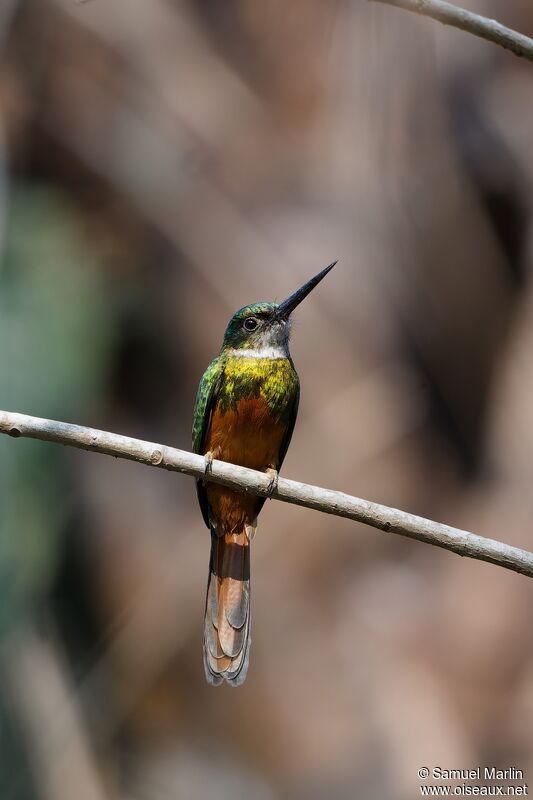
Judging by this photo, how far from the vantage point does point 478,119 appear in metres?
5.41

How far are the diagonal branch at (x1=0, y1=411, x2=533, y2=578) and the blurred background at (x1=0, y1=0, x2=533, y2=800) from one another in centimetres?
238

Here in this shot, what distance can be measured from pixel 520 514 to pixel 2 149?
361 cm

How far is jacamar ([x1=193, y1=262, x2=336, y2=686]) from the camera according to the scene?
278 cm

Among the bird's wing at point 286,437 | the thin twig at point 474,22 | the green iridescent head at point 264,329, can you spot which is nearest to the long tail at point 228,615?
the bird's wing at point 286,437

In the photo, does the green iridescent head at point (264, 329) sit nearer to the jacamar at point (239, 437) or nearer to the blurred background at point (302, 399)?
the jacamar at point (239, 437)

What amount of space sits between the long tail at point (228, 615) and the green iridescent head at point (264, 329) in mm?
670

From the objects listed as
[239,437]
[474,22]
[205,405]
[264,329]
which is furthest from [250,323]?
[474,22]

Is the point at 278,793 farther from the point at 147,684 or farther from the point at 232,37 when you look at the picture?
the point at 232,37

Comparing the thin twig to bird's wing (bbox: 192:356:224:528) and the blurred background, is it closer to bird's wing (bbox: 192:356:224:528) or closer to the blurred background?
bird's wing (bbox: 192:356:224:528)

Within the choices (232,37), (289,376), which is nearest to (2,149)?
(232,37)

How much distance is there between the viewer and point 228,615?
2.81m

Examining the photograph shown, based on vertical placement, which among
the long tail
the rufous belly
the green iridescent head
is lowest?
the long tail

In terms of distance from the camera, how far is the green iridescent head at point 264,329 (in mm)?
3174

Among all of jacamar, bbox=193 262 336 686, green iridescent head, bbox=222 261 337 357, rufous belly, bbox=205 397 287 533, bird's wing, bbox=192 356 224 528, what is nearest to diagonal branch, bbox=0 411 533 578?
jacamar, bbox=193 262 336 686
